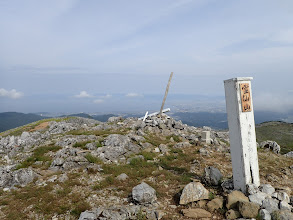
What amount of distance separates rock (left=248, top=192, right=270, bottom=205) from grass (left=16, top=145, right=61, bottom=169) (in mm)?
10959

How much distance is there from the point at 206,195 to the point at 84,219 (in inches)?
162

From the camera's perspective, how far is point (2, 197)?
27.7ft

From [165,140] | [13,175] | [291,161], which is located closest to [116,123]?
[165,140]

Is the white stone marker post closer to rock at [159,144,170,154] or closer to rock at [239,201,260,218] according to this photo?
rock at [239,201,260,218]

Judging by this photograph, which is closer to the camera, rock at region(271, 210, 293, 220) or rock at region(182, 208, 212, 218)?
rock at region(271, 210, 293, 220)

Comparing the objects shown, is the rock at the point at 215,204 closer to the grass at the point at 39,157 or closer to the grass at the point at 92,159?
the grass at the point at 92,159

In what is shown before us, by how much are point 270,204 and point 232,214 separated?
4.12 ft

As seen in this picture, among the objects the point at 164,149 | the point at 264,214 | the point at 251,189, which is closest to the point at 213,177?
the point at 251,189

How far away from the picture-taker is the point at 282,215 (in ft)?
18.7

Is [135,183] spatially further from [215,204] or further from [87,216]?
[215,204]

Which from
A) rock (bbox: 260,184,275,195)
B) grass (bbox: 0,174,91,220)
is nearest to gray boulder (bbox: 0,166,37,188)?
grass (bbox: 0,174,91,220)

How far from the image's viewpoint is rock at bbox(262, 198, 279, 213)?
6.18m

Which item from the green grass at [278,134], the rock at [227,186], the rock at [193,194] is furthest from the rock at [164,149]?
the green grass at [278,134]

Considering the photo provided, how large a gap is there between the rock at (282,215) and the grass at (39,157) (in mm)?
11593
